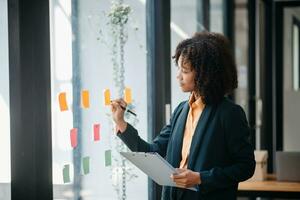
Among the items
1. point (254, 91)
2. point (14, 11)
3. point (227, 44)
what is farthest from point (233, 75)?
point (254, 91)

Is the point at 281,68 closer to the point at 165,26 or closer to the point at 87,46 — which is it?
the point at 165,26

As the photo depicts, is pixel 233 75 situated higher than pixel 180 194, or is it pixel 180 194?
pixel 233 75

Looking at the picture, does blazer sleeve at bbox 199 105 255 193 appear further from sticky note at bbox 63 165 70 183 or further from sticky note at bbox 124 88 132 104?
sticky note at bbox 124 88 132 104

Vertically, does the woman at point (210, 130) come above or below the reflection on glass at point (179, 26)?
below

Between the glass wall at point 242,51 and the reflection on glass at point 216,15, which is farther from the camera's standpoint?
the glass wall at point 242,51

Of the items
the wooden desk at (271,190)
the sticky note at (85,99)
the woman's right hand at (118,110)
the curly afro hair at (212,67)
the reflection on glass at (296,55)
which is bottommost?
the wooden desk at (271,190)

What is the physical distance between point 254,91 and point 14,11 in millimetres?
4595

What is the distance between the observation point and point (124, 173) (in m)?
2.80

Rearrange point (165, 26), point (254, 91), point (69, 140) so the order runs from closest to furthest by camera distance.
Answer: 1. point (69, 140)
2. point (165, 26)
3. point (254, 91)

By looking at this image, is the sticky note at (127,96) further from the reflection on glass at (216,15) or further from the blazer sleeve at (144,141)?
the reflection on glass at (216,15)

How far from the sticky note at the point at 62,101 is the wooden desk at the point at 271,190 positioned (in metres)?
1.66

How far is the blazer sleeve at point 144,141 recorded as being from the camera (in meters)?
2.36

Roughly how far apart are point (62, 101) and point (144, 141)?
439 mm

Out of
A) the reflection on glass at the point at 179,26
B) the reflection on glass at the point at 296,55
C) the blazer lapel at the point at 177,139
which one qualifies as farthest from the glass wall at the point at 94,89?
A: the reflection on glass at the point at 296,55
